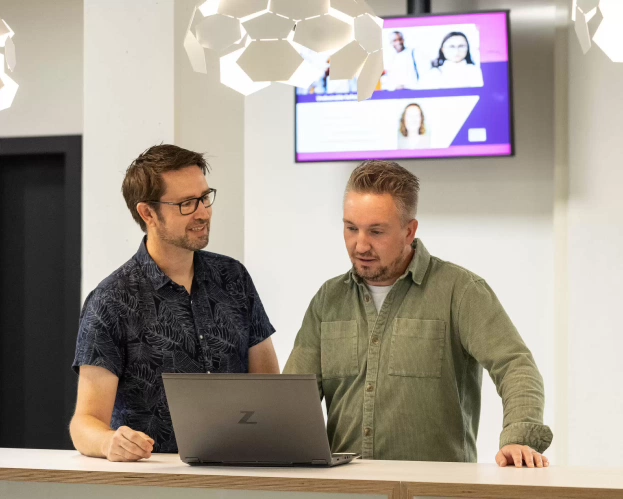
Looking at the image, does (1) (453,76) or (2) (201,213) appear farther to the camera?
(1) (453,76)

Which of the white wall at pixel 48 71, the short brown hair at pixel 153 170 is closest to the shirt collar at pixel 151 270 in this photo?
the short brown hair at pixel 153 170

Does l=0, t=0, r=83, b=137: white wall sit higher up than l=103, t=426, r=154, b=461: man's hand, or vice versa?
l=0, t=0, r=83, b=137: white wall

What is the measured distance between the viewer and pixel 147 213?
2512mm

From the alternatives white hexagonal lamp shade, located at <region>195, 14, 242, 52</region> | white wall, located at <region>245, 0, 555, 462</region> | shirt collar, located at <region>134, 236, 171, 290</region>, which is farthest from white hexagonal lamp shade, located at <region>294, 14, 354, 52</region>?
white wall, located at <region>245, 0, 555, 462</region>

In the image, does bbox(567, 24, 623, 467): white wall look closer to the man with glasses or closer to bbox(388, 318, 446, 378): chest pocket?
bbox(388, 318, 446, 378): chest pocket

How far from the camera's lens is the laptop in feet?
5.95

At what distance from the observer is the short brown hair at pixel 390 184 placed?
2289mm

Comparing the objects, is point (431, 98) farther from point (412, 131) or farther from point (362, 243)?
point (362, 243)

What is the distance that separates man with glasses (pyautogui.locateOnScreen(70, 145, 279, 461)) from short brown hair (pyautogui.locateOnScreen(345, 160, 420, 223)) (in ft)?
1.51

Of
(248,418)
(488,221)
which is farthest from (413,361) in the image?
(488,221)

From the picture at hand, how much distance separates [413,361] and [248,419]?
1.91 ft

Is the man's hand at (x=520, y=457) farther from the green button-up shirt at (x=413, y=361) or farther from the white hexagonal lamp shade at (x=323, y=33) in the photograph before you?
the white hexagonal lamp shade at (x=323, y=33)

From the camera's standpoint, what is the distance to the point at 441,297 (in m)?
2.32

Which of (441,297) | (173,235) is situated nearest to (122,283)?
(173,235)
